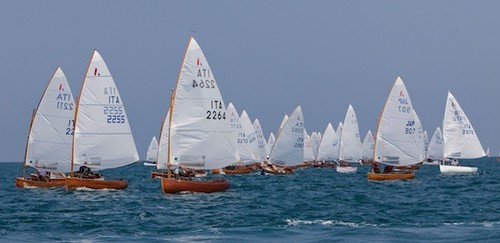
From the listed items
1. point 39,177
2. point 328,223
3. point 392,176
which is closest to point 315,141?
point 392,176

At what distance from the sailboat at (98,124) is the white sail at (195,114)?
5.11 metres

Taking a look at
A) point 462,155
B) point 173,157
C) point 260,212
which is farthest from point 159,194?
point 462,155

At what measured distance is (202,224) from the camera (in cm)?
3366

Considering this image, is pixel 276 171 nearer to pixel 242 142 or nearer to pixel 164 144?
pixel 242 142

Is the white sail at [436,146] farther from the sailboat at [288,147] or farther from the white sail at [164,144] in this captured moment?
the white sail at [164,144]

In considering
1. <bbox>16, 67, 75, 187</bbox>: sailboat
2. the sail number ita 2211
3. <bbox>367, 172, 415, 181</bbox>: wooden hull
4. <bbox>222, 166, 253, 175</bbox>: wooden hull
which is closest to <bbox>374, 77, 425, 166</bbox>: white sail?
<bbox>367, 172, 415, 181</bbox>: wooden hull

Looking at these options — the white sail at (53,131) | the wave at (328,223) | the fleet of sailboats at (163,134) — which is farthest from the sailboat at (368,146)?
the wave at (328,223)

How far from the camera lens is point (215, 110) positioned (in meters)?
51.8

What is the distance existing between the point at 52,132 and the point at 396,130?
2763cm

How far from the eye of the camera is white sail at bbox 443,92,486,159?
8431 cm

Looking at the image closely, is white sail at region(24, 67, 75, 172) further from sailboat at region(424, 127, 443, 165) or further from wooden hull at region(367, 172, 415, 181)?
sailboat at region(424, 127, 443, 165)

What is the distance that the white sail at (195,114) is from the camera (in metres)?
50.8

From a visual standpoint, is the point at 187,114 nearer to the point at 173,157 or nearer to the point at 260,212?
the point at 173,157

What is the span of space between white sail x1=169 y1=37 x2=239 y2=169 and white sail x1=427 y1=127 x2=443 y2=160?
8873 centimetres
